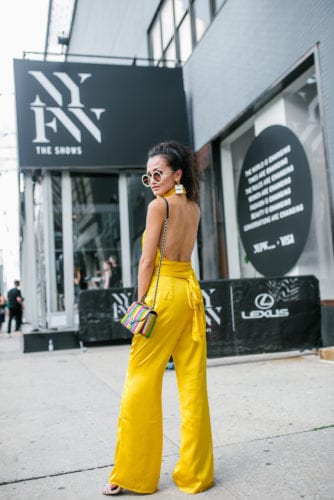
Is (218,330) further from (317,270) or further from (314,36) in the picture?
(314,36)

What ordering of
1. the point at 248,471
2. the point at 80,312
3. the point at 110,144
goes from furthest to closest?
the point at 110,144
the point at 80,312
the point at 248,471

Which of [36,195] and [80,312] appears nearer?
[80,312]

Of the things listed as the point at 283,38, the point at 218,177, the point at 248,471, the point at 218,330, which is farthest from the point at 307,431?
the point at 218,177

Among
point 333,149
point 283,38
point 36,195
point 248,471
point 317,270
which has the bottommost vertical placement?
point 248,471

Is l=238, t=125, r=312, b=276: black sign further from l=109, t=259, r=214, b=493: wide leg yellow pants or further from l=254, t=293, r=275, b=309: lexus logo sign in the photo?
l=109, t=259, r=214, b=493: wide leg yellow pants

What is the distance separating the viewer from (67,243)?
12.3 meters

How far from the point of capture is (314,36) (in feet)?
23.9

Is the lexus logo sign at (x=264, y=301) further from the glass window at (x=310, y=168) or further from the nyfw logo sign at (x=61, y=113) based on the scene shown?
the nyfw logo sign at (x=61, y=113)

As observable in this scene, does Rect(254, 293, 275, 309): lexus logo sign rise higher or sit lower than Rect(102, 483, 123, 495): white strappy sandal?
higher

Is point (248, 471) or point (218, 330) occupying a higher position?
point (218, 330)

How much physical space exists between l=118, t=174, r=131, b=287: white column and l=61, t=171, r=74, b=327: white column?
1.31 metres

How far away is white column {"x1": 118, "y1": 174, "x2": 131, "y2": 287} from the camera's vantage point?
41.8 ft

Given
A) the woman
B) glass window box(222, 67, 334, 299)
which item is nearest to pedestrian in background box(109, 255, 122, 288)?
glass window box(222, 67, 334, 299)

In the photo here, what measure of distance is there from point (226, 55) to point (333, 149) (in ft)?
13.3
